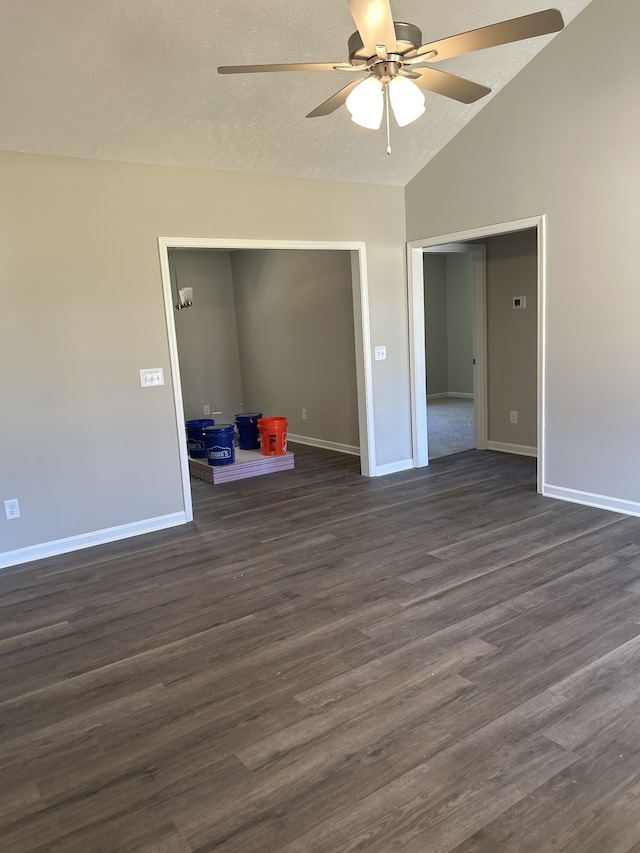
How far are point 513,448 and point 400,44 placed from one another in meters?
4.58

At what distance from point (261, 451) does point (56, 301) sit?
2.99 metres

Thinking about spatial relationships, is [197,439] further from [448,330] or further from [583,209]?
[448,330]

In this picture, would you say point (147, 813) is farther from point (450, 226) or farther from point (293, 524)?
point (450, 226)

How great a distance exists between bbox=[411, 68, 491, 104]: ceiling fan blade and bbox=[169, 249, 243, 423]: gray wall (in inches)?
221

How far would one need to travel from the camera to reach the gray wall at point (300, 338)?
21.4 feet

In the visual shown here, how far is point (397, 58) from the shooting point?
2.52m

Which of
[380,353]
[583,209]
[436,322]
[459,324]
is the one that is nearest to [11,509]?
[380,353]

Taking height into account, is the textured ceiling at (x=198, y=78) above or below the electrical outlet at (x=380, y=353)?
above

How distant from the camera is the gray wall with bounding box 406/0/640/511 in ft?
13.0

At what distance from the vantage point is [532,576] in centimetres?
338

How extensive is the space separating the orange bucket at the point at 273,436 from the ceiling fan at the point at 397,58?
3669 millimetres

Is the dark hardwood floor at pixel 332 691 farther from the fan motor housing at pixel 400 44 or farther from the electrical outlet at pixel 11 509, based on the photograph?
the fan motor housing at pixel 400 44

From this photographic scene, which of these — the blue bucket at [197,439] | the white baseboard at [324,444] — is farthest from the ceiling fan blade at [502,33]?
the white baseboard at [324,444]

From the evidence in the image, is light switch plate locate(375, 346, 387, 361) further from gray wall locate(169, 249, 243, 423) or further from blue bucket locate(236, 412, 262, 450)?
gray wall locate(169, 249, 243, 423)
